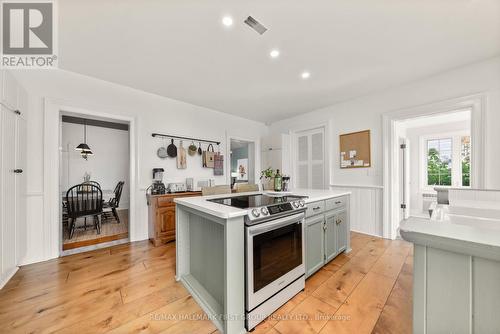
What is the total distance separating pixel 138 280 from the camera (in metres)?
2.06

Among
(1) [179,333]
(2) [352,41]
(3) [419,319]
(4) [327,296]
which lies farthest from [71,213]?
(2) [352,41]

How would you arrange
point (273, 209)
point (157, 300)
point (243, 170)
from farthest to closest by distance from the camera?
point (243, 170) → point (157, 300) → point (273, 209)

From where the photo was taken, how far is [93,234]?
3.48 meters

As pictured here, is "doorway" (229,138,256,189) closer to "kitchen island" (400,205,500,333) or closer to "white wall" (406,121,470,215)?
"white wall" (406,121,470,215)

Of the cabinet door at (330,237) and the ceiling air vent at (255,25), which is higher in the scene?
the ceiling air vent at (255,25)

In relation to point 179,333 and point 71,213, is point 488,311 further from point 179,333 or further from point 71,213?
point 71,213

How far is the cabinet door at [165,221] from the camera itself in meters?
3.04

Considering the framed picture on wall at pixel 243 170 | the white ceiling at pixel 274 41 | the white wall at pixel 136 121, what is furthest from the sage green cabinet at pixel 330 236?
the framed picture on wall at pixel 243 170

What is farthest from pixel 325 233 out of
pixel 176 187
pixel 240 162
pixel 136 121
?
pixel 240 162

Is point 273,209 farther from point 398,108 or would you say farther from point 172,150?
point 398,108

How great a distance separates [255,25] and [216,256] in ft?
6.81

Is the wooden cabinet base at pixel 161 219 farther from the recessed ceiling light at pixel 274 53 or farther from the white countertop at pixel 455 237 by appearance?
the white countertop at pixel 455 237

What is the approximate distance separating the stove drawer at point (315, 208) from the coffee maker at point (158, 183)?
2382 millimetres

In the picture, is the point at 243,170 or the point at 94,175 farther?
the point at 243,170
